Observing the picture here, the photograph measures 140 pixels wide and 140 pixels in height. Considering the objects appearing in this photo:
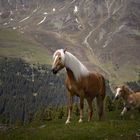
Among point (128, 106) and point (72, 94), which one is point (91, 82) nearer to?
point (72, 94)

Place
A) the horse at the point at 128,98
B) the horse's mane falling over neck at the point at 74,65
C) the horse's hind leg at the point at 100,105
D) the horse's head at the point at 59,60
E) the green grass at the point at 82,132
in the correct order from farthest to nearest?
the horse at the point at 128,98 < the horse's hind leg at the point at 100,105 < the horse's mane falling over neck at the point at 74,65 < the horse's head at the point at 59,60 < the green grass at the point at 82,132

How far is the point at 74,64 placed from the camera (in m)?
25.9

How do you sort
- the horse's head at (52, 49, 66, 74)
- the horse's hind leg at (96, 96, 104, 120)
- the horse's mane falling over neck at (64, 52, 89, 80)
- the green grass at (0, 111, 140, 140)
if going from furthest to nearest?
the horse's hind leg at (96, 96, 104, 120), the horse's mane falling over neck at (64, 52, 89, 80), the horse's head at (52, 49, 66, 74), the green grass at (0, 111, 140, 140)

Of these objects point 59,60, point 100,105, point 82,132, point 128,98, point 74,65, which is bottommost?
point 82,132

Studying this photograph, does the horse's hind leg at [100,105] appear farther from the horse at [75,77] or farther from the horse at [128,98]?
the horse at [128,98]

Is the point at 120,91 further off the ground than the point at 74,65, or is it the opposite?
the point at 74,65

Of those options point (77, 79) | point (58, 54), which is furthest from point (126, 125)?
point (58, 54)

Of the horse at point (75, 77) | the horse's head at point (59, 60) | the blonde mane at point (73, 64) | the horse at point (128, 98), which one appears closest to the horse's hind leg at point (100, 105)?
the horse at point (75, 77)

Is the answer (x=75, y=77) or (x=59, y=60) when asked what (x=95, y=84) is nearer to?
(x=75, y=77)

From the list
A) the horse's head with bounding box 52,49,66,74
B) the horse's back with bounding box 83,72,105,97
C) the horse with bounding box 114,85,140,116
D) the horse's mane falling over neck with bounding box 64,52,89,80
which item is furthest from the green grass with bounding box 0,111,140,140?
the horse with bounding box 114,85,140,116

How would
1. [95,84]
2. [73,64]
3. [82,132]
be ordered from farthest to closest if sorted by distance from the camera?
[95,84] → [73,64] → [82,132]

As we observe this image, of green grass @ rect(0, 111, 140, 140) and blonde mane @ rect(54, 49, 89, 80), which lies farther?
blonde mane @ rect(54, 49, 89, 80)

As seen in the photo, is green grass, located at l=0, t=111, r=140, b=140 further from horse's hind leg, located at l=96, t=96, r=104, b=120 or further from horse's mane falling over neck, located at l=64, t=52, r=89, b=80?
horse's mane falling over neck, located at l=64, t=52, r=89, b=80

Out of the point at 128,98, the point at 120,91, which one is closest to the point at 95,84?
the point at 128,98
